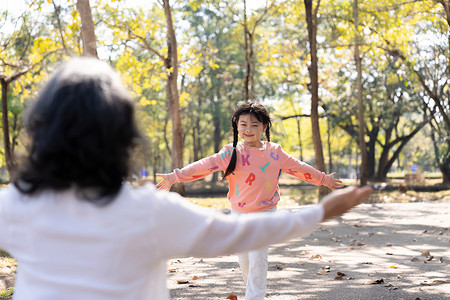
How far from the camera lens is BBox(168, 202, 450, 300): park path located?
572 centimetres

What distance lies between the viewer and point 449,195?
1894cm

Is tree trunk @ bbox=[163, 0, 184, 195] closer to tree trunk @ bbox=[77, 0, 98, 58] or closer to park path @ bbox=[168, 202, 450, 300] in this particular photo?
park path @ bbox=[168, 202, 450, 300]

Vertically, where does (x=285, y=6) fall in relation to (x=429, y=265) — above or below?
above

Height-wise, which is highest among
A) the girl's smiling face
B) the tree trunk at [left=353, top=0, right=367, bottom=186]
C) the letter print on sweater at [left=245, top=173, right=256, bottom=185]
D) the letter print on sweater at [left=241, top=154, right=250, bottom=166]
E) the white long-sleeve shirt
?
the tree trunk at [left=353, top=0, right=367, bottom=186]

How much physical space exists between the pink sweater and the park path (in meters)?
1.12

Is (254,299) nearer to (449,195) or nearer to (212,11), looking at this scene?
(449,195)

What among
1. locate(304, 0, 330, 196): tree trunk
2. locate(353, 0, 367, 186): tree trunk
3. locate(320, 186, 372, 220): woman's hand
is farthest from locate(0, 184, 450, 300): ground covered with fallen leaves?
locate(353, 0, 367, 186): tree trunk

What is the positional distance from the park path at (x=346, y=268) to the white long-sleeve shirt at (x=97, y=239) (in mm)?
4064

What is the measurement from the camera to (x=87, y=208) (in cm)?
160

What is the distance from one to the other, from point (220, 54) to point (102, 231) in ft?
146

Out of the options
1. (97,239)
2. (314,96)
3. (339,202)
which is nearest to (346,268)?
(339,202)

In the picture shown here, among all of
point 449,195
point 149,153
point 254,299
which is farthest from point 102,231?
point 449,195

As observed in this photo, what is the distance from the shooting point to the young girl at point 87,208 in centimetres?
Result: 160

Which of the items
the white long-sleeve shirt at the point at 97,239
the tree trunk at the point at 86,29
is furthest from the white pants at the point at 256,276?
the tree trunk at the point at 86,29
